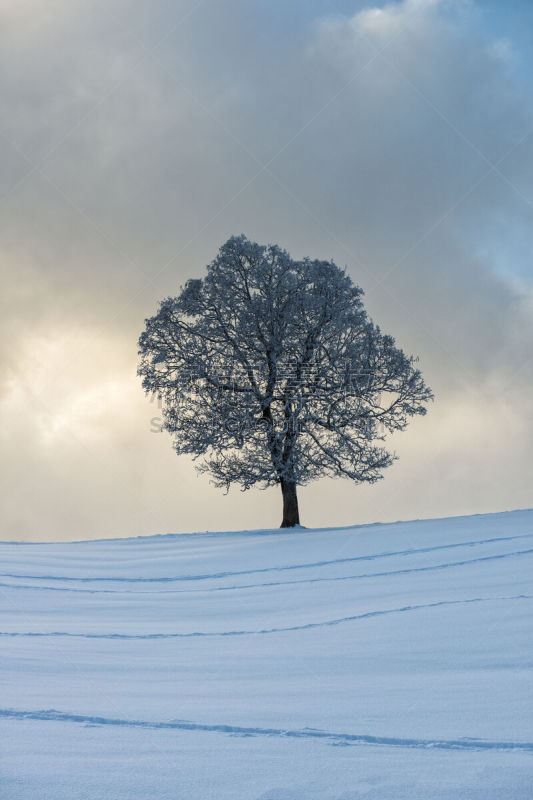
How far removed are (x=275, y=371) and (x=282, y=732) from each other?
48.9ft

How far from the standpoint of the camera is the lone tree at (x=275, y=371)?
18.5 metres

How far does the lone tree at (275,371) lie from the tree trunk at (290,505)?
0.10ft

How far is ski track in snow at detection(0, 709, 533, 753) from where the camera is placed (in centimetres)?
369

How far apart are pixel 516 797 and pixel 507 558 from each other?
6.37 m

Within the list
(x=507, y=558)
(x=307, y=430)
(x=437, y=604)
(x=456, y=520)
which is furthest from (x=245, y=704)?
(x=307, y=430)

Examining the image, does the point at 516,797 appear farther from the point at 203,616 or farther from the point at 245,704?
the point at 203,616

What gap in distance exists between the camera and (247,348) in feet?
61.8

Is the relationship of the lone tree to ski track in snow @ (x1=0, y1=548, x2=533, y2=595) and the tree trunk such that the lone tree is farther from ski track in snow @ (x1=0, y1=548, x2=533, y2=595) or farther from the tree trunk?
ski track in snow @ (x1=0, y1=548, x2=533, y2=595)

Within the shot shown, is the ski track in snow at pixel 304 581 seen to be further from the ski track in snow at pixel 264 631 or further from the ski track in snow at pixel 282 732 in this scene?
the ski track in snow at pixel 282 732

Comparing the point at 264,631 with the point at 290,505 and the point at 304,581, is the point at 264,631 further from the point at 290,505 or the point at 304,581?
the point at 290,505

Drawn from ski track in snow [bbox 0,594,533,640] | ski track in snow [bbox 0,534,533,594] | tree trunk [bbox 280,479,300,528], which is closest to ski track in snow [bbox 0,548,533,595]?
ski track in snow [bbox 0,534,533,594]

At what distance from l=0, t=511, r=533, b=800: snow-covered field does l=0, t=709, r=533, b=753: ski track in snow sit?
12 mm

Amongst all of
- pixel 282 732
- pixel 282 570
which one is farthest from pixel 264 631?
pixel 282 570

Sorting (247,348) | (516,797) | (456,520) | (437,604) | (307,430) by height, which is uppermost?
(247,348)
